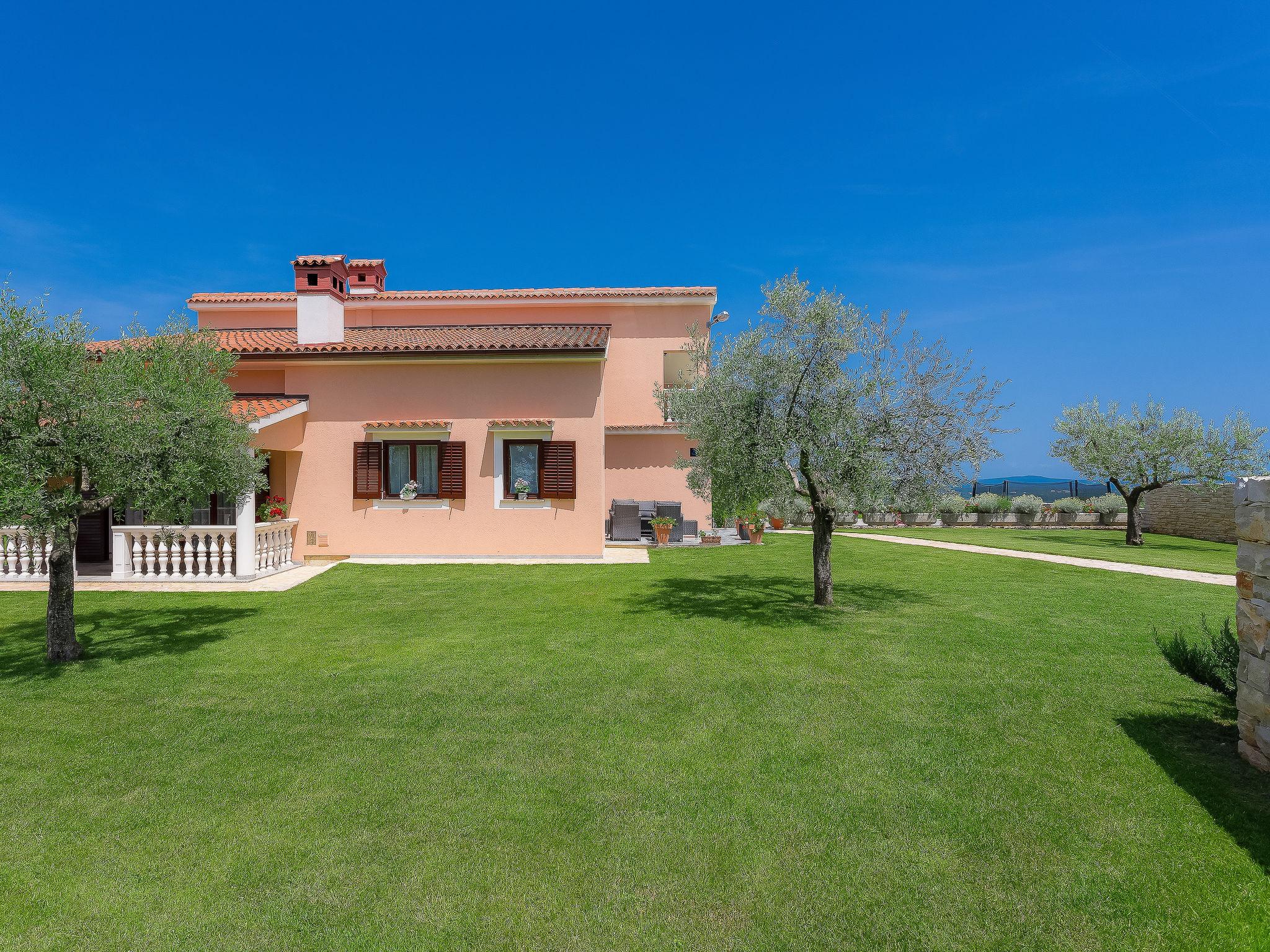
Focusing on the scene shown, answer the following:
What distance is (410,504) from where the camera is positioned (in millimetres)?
15273

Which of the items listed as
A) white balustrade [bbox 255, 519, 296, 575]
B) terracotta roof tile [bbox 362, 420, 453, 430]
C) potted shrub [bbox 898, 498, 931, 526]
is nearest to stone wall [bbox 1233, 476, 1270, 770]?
potted shrub [bbox 898, 498, 931, 526]

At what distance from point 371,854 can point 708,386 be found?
746cm

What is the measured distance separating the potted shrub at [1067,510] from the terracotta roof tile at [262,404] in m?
30.8

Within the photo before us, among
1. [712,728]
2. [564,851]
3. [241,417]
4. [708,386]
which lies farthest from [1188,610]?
[241,417]

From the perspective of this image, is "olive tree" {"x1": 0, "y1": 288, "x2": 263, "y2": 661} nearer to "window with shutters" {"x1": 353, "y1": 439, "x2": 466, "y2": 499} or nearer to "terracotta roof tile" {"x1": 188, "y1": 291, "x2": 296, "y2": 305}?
"window with shutters" {"x1": 353, "y1": 439, "x2": 466, "y2": 499}

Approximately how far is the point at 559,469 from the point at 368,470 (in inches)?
179

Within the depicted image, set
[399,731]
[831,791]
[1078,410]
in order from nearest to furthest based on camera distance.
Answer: [831,791] → [399,731] → [1078,410]

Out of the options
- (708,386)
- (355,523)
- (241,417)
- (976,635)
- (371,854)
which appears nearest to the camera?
(371,854)

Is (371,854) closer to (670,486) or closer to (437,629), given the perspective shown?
(437,629)

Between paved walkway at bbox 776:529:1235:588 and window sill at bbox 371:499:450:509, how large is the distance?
1328cm

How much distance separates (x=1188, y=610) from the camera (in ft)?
32.0

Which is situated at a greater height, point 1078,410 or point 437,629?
point 1078,410

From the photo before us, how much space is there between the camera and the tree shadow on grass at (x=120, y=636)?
717cm

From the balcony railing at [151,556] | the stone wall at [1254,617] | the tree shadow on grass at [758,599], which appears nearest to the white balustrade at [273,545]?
the balcony railing at [151,556]
